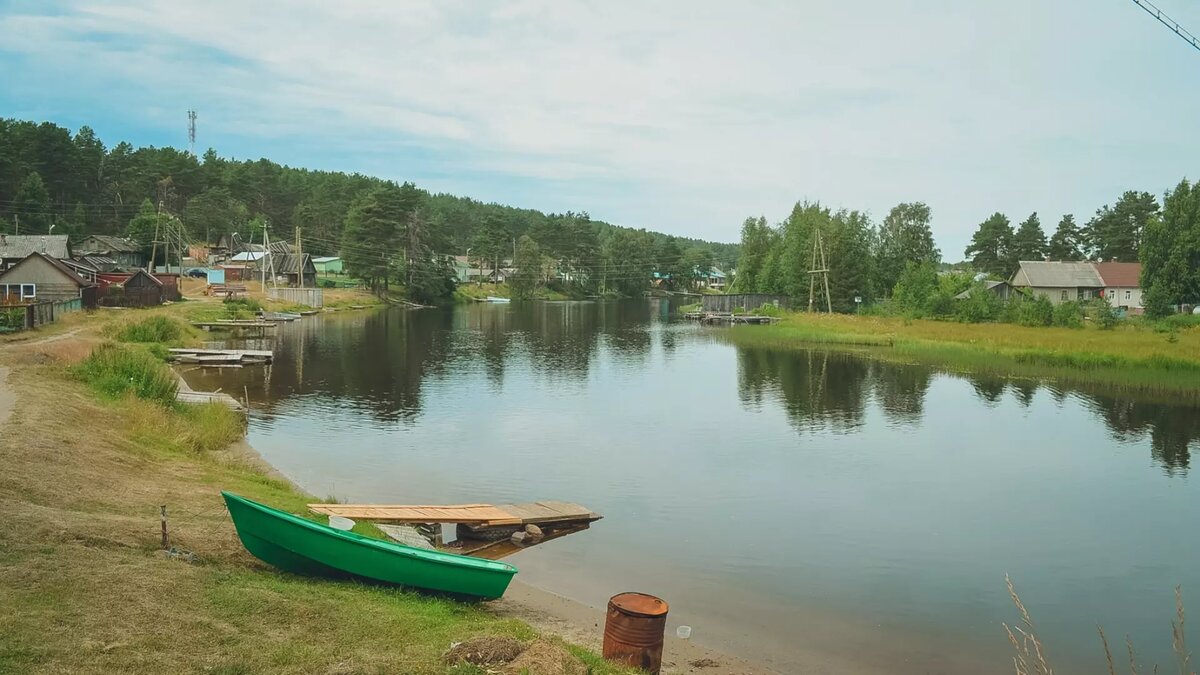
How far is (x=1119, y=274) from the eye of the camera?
8644 cm

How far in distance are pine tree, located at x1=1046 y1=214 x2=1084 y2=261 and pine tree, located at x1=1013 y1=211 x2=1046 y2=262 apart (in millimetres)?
1584

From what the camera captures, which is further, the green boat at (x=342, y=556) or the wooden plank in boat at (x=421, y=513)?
the wooden plank in boat at (x=421, y=513)

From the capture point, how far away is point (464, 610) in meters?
10.8

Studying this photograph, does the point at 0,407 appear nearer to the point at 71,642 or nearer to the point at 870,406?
the point at 71,642

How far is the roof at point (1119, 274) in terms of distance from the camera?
85312mm

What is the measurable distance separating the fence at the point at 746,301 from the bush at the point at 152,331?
6308cm

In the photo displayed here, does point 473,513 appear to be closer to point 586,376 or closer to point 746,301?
point 586,376

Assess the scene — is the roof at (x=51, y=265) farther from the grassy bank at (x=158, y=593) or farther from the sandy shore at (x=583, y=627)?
the sandy shore at (x=583, y=627)

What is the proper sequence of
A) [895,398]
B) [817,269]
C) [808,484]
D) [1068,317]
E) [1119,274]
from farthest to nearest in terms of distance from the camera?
[817,269]
[1119,274]
[1068,317]
[895,398]
[808,484]

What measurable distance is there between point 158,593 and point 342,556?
238 centimetres

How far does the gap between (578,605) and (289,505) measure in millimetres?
5768

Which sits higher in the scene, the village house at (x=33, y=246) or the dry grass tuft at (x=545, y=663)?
the village house at (x=33, y=246)

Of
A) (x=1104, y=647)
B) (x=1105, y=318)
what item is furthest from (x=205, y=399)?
(x=1105, y=318)

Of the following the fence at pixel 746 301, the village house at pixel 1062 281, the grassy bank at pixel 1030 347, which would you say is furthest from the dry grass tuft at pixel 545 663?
the village house at pixel 1062 281
